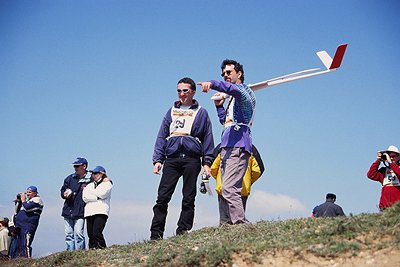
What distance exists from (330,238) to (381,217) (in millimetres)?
805

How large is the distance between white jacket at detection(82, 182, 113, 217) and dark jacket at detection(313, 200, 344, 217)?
3773mm

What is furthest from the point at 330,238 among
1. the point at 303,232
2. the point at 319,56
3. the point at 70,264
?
the point at 319,56

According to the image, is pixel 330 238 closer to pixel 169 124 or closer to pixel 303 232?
pixel 303 232

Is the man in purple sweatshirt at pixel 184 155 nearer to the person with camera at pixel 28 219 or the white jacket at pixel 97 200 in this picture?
the white jacket at pixel 97 200

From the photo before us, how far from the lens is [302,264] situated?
593 cm

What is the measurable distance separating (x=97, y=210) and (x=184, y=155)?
2.13 metres

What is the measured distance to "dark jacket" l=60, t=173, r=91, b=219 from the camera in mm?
10836

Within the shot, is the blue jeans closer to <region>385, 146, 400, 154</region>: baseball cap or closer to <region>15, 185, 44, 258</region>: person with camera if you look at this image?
<region>15, 185, 44, 258</region>: person with camera

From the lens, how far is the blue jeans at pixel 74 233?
418 inches

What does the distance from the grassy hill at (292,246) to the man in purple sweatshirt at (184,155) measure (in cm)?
105

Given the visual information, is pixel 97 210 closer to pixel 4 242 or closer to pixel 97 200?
pixel 97 200

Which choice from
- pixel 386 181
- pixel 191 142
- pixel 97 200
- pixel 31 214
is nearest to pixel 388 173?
pixel 386 181

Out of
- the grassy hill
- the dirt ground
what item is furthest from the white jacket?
the dirt ground

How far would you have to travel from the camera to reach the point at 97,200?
9969mm
